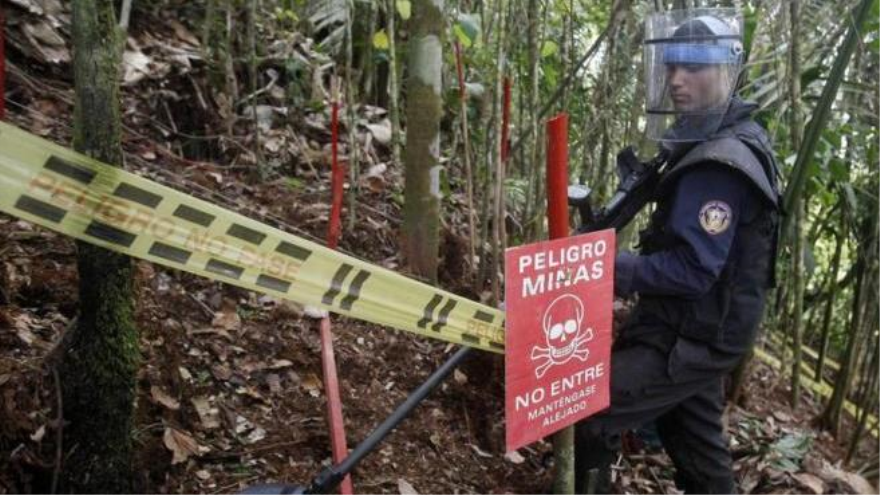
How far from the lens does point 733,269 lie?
269 cm

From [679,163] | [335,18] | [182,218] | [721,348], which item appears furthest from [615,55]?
[182,218]

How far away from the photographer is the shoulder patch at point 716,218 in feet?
8.33

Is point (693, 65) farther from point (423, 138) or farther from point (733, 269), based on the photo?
point (423, 138)

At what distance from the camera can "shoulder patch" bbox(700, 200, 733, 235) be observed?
8.33 ft

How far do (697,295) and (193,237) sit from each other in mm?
1825

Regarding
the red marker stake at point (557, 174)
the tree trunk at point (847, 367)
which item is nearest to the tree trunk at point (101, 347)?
the red marker stake at point (557, 174)

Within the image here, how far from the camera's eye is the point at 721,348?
2.77 m

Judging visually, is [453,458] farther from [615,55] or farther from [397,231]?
[615,55]

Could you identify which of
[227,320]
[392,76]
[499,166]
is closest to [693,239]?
[499,166]

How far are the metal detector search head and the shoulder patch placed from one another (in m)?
1.65

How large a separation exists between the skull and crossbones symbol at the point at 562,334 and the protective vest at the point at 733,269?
24.9 inches

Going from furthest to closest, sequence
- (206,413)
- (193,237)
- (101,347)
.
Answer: (206,413) < (101,347) < (193,237)

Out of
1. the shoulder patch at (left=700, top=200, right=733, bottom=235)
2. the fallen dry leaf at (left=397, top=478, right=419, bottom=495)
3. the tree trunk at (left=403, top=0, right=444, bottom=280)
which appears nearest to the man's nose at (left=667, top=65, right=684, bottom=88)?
the shoulder patch at (left=700, top=200, right=733, bottom=235)

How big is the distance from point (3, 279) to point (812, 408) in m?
5.51
